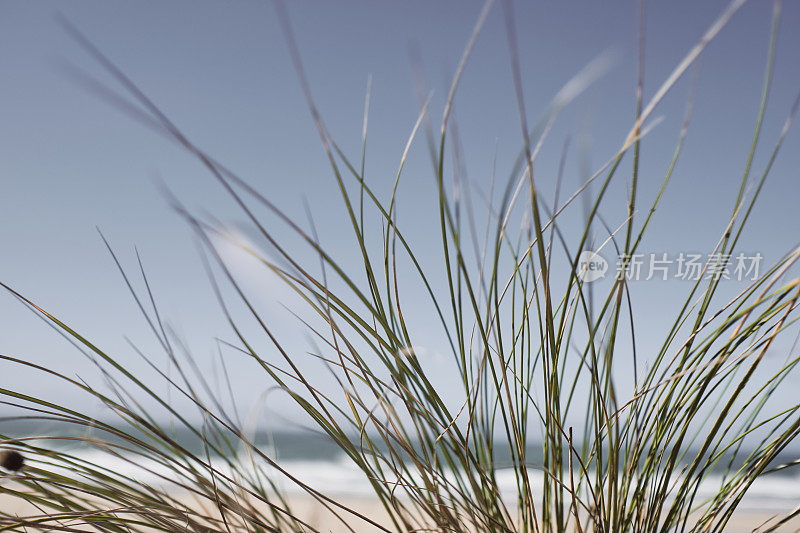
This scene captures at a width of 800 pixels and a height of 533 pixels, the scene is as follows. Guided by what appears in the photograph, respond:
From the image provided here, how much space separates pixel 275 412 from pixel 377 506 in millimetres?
5610

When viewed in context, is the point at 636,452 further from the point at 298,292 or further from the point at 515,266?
the point at 298,292

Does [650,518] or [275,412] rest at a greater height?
[275,412]

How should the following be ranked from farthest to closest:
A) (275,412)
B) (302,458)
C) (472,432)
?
1. (302,458)
2. (275,412)
3. (472,432)

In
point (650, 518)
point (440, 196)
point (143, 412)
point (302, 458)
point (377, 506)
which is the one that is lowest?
point (650, 518)

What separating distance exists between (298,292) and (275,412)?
28cm

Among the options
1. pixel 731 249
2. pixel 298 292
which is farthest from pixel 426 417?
pixel 731 249

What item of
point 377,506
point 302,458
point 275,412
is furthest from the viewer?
point 302,458

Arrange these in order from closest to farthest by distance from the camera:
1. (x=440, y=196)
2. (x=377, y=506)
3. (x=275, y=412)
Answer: (x=440, y=196) → (x=275, y=412) → (x=377, y=506)

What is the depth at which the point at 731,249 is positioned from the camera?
2.42ft

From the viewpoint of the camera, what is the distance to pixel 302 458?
37.9ft

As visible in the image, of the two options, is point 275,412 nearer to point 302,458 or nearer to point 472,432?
point 472,432

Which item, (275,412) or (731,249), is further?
(275,412)

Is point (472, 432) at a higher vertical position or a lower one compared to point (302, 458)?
lower

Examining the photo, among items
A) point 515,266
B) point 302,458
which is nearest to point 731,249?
point 515,266
